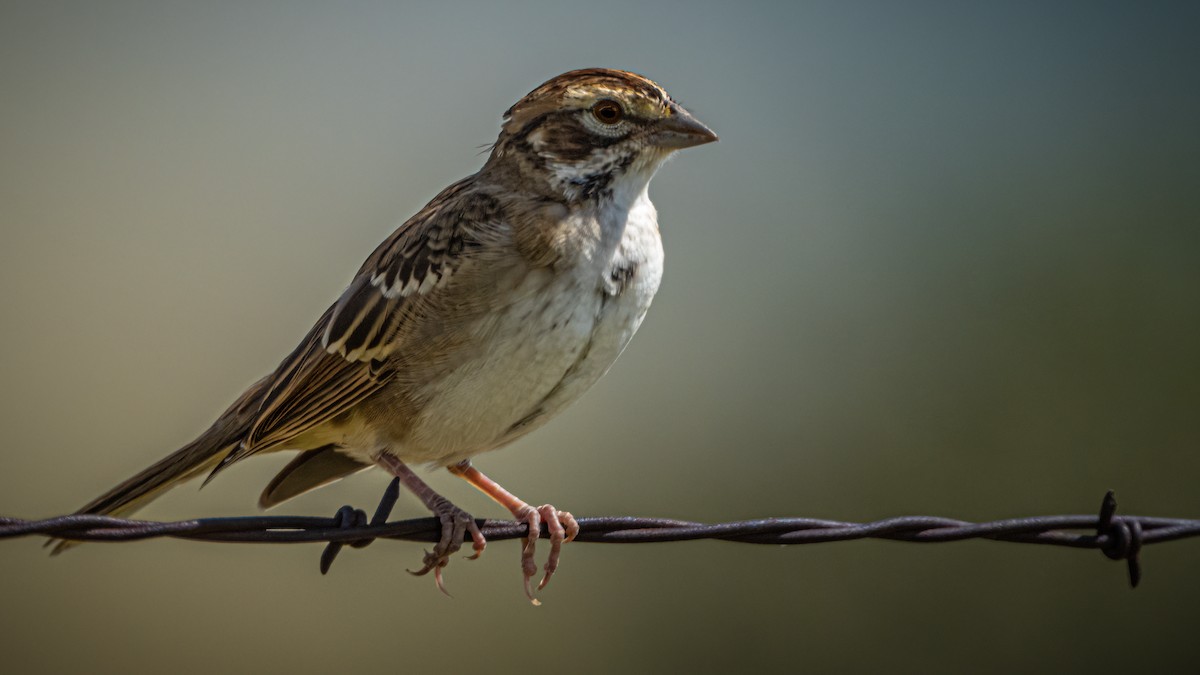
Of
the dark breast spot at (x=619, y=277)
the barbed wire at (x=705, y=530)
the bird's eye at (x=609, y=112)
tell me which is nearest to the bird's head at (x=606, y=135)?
the bird's eye at (x=609, y=112)

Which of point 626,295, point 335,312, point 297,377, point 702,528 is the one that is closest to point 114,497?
point 297,377

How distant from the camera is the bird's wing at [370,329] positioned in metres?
4.72

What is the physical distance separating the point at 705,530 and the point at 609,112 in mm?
2066

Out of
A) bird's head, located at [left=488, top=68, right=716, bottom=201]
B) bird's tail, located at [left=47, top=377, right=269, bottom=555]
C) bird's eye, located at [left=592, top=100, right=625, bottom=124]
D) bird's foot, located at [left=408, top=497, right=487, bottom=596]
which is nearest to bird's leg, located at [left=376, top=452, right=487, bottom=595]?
bird's foot, located at [left=408, top=497, right=487, bottom=596]

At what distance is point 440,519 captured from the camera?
4234mm

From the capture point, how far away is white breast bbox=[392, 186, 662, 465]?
4449 millimetres

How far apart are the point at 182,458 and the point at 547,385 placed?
63.5 inches

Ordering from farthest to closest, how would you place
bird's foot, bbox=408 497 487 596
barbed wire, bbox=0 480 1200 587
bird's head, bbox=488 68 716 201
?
1. bird's head, bbox=488 68 716 201
2. bird's foot, bbox=408 497 487 596
3. barbed wire, bbox=0 480 1200 587

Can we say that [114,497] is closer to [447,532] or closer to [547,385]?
[447,532]

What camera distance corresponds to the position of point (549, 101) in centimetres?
514

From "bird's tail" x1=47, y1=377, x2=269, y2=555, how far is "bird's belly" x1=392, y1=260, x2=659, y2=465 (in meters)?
0.88

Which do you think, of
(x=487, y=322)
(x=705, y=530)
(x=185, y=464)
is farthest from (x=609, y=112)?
(x=185, y=464)

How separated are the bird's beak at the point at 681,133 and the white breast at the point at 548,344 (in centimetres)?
36

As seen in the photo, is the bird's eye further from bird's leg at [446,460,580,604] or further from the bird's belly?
bird's leg at [446,460,580,604]
